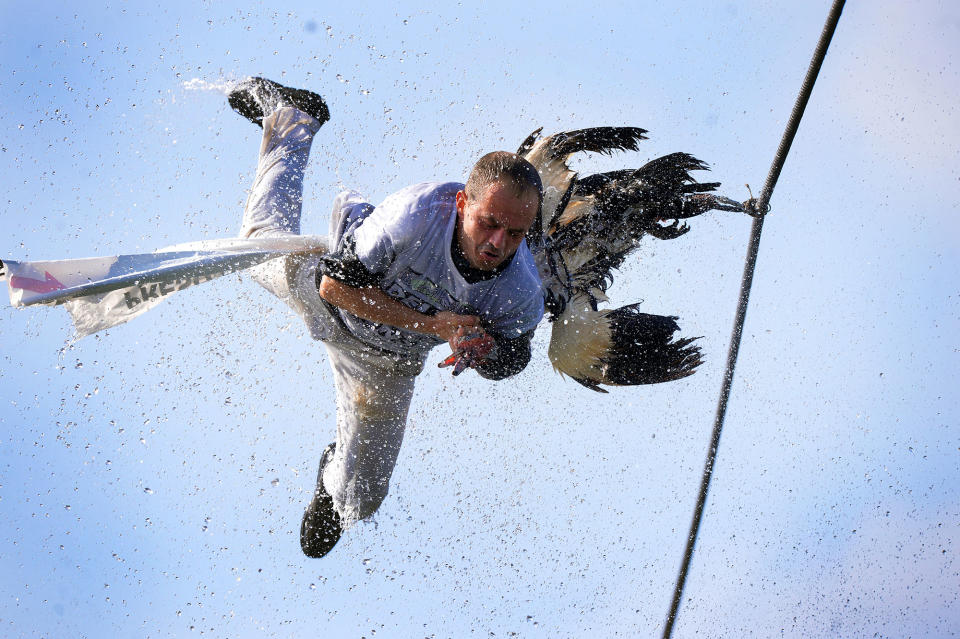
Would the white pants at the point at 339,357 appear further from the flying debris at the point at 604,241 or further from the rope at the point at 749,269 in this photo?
the rope at the point at 749,269

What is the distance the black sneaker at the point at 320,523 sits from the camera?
5.91 meters

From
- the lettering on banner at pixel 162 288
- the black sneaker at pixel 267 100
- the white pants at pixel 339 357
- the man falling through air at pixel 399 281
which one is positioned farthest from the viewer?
the black sneaker at pixel 267 100

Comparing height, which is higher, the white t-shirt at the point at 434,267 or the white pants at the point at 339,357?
the white t-shirt at the point at 434,267

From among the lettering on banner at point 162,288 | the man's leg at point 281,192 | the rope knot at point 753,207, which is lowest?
the lettering on banner at point 162,288

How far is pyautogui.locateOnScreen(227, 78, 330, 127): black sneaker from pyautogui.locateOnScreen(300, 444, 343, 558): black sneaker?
228 cm

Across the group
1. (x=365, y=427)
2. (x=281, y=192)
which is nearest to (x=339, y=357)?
(x=365, y=427)

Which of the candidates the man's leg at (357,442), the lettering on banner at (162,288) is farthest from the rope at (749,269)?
the lettering on banner at (162,288)

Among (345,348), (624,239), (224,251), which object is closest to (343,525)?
(345,348)

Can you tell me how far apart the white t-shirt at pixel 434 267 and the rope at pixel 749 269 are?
1766mm

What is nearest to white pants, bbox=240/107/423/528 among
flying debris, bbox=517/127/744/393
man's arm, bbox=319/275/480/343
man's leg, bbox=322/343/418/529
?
man's leg, bbox=322/343/418/529

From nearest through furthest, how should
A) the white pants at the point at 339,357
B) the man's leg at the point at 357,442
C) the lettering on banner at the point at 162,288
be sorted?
1. the lettering on banner at the point at 162,288
2. the white pants at the point at 339,357
3. the man's leg at the point at 357,442

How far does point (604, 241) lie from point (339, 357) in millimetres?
1765

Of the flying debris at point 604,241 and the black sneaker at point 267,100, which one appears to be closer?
the flying debris at point 604,241

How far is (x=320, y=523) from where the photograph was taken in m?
5.94
